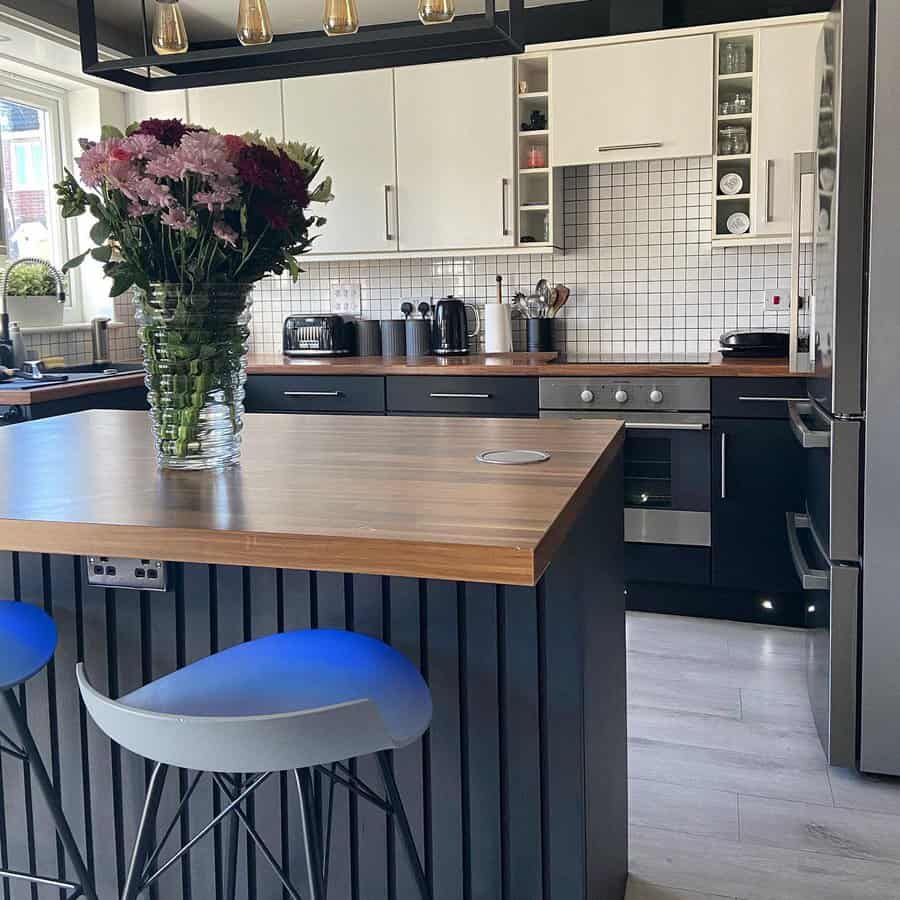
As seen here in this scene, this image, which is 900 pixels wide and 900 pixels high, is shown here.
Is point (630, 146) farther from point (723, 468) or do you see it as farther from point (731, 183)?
point (723, 468)

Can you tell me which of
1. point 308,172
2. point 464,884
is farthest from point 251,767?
point 308,172

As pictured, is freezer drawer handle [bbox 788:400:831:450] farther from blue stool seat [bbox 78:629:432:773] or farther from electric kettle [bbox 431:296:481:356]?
electric kettle [bbox 431:296:481:356]

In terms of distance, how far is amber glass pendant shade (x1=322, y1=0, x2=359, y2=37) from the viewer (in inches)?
79.4

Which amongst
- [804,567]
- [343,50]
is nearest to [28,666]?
[343,50]

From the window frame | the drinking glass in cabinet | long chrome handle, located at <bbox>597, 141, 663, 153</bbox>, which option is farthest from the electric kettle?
the window frame

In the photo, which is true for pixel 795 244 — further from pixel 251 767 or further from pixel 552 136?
pixel 251 767

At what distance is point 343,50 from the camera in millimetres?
2367

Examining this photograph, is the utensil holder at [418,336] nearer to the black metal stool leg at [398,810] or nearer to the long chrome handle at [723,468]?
the long chrome handle at [723,468]

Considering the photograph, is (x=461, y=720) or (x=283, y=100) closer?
(x=461, y=720)

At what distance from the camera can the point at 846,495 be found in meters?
2.37

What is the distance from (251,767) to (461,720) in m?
0.56

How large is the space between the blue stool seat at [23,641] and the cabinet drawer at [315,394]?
2.43 metres

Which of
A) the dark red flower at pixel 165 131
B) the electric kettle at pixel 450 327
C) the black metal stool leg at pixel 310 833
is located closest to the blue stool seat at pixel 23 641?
the black metal stool leg at pixel 310 833

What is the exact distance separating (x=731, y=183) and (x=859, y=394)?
69.0 inches
